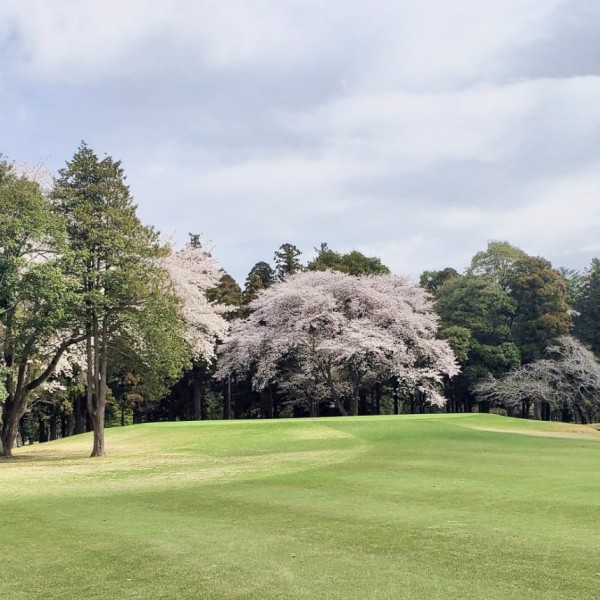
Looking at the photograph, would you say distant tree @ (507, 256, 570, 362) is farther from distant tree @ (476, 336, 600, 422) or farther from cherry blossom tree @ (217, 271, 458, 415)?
cherry blossom tree @ (217, 271, 458, 415)

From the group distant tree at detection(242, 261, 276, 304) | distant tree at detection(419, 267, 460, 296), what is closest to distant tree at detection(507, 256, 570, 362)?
distant tree at detection(419, 267, 460, 296)

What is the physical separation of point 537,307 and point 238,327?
26.2m

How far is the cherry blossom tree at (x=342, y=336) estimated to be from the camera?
157 ft

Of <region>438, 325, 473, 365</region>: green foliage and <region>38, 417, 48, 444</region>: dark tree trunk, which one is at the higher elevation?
<region>438, 325, 473, 365</region>: green foliage

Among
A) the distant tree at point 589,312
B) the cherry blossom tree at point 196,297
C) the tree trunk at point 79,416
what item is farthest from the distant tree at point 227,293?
the distant tree at point 589,312

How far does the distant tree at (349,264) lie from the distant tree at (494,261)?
47.2 feet

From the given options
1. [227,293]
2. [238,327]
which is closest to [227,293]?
[227,293]

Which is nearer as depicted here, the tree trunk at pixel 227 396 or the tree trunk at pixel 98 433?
the tree trunk at pixel 98 433

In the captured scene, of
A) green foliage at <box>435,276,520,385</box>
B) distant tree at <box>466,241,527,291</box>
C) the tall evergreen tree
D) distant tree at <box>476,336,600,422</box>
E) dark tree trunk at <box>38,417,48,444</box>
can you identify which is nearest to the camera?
the tall evergreen tree

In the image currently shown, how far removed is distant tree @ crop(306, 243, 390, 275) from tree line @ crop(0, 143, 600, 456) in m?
0.19

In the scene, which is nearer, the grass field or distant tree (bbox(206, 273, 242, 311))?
the grass field

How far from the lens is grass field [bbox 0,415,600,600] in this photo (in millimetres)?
7023

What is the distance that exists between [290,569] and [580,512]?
5.65 m

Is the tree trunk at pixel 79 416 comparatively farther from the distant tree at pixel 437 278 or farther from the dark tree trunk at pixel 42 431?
the distant tree at pixel 437 278
